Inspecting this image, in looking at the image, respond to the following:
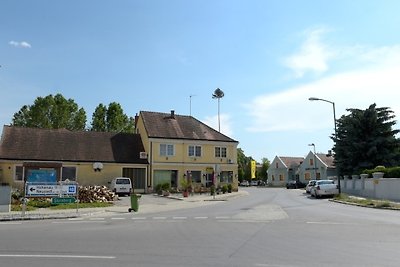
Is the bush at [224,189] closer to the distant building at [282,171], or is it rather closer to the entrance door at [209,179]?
the entrance door at [209,179]

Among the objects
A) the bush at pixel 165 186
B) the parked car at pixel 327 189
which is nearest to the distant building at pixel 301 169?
the parked car at pixel 327 189

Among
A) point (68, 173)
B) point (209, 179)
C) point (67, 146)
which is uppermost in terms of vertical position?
point (67, 146)

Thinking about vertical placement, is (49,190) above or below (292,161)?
below

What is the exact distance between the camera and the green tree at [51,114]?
67.9m

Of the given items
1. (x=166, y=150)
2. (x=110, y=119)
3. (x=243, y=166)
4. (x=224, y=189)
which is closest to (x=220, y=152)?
(x=224, y=189)

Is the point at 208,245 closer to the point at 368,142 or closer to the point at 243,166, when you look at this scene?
the point at 368,142

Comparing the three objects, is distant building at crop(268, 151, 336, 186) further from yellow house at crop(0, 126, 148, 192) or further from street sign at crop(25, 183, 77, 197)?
street sign at crop(25, 183, 77, 197)

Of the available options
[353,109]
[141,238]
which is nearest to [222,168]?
[353,109]

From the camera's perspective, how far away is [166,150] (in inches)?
1962

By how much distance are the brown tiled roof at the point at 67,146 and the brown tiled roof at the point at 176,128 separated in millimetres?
2650

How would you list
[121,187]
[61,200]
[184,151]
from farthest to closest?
[184,151], [121,187], [61,200]

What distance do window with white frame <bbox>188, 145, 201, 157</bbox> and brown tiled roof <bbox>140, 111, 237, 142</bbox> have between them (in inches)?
41.8

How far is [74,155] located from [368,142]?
31225 millimetres

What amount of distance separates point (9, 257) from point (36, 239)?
10.8ft
